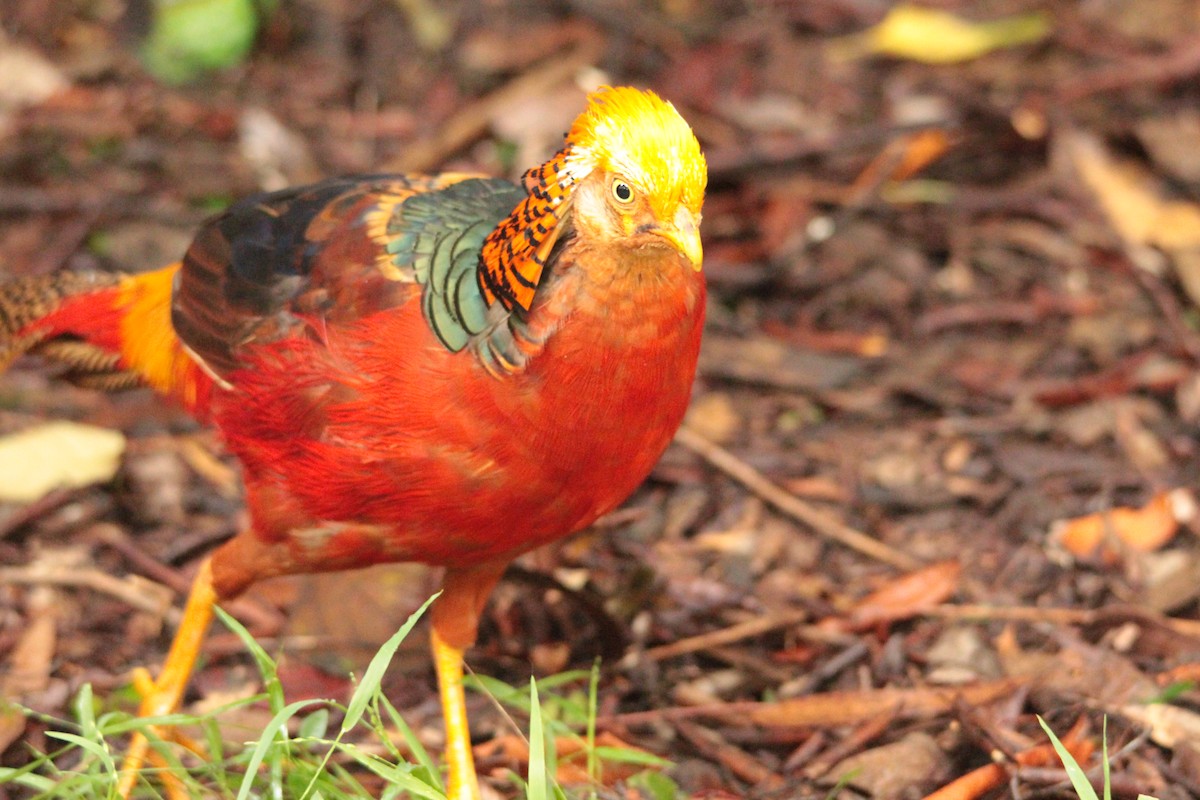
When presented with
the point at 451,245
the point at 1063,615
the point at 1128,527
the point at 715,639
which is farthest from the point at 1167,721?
the point at 451,245

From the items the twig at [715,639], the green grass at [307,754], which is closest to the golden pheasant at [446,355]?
the green grass at [307,754]

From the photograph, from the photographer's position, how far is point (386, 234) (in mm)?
3090

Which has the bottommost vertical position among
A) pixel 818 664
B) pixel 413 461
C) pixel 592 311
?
pixel 818 664

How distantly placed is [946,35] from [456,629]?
353 cm

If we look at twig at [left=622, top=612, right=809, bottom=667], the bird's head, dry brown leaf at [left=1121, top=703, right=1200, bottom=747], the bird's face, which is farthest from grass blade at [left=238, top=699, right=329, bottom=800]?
dry brown leaf at [left=1121, top=703, right=1200, bottom=747]

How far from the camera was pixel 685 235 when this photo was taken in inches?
98.2

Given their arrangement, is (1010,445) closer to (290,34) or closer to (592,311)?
(592,311)

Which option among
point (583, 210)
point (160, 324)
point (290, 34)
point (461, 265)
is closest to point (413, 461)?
point (461, 265)

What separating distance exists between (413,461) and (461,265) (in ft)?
1.33

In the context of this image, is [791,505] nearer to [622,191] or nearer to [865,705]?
[865,705]

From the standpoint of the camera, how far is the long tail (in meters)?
3.61

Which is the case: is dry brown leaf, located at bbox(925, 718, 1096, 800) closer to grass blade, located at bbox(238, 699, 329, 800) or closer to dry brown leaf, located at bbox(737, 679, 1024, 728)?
dry brown leaf, located at bbox(737, 679, 1024, 728)

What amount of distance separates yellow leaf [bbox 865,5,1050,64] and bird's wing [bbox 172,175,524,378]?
113 inches

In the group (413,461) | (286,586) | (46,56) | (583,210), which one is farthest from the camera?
(46,56)
